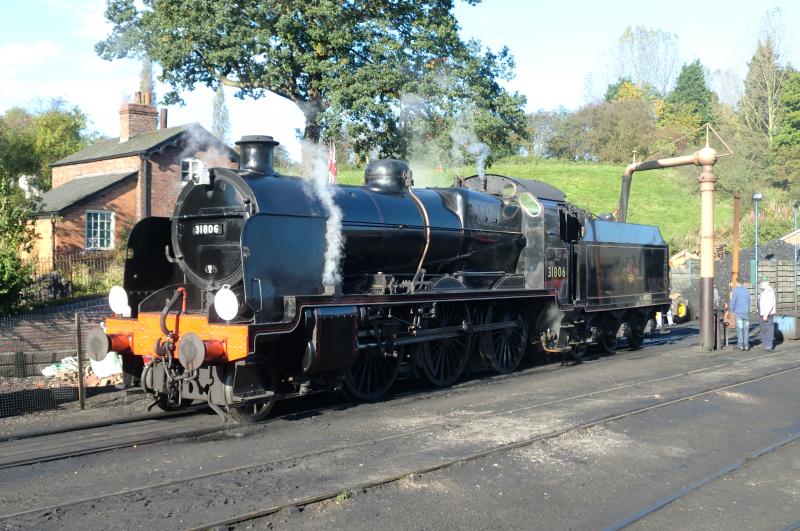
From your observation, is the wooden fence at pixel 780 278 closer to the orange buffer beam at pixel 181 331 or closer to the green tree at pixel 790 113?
the orange buffer beam at pixel 181 331

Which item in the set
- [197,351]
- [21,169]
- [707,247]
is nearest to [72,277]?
[197,351]

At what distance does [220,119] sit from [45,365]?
275 inches

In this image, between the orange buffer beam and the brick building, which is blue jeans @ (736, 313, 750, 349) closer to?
the orange buffer beam

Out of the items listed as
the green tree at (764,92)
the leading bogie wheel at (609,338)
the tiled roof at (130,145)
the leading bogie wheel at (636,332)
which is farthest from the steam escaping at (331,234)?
the green tree at (764,92)

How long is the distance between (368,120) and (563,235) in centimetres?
795

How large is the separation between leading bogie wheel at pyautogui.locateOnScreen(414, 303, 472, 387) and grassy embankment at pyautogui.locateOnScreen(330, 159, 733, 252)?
27468 millimetres

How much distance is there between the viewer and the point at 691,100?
8150cm

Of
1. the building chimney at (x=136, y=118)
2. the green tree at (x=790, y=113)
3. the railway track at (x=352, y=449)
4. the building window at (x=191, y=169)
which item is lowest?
the railway track at (x=352, y=449)

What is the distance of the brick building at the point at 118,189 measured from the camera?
24.2 m

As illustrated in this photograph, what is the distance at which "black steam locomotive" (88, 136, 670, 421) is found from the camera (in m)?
7.62

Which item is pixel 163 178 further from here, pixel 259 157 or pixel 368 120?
pixel 259 157

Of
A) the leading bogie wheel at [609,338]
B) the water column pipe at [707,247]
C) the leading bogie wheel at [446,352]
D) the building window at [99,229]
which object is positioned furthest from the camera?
the building window at [99,229]

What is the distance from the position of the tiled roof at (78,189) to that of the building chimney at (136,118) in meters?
2.14

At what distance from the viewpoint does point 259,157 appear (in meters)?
8.43
